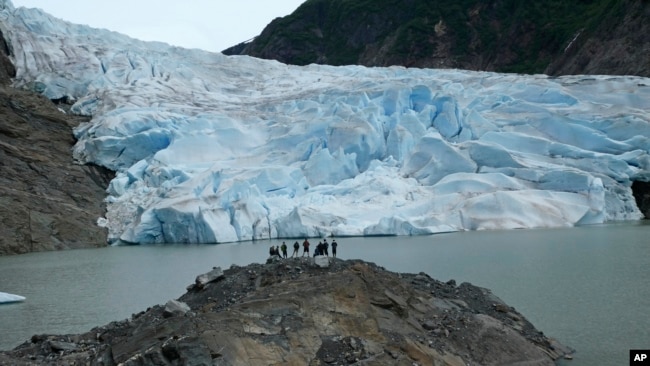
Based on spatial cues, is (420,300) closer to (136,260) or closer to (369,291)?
(369,291)

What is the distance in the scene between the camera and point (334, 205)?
65.0ft

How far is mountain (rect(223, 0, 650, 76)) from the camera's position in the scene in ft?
114

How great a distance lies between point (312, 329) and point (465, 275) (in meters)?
5.70

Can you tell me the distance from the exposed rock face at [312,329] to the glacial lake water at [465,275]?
97 centimetres

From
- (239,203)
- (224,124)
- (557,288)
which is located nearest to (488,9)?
(224,124)

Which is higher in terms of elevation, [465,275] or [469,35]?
[469,35]

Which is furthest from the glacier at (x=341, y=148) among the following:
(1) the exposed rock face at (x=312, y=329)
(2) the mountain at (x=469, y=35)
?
(1) the exposed rock face at (x=312, y=329)

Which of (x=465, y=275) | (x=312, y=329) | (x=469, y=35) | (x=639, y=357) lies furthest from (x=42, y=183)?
(x=469, y=35)

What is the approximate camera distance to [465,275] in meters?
11.0

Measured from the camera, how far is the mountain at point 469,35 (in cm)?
3475

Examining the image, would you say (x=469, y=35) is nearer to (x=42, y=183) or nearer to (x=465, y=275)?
(x=42, y=183)

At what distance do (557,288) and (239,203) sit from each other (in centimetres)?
1129

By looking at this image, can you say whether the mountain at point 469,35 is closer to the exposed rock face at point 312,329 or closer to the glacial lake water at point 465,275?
the glacial lake water at point 465,275

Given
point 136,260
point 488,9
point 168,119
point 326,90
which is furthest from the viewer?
point 488,9
